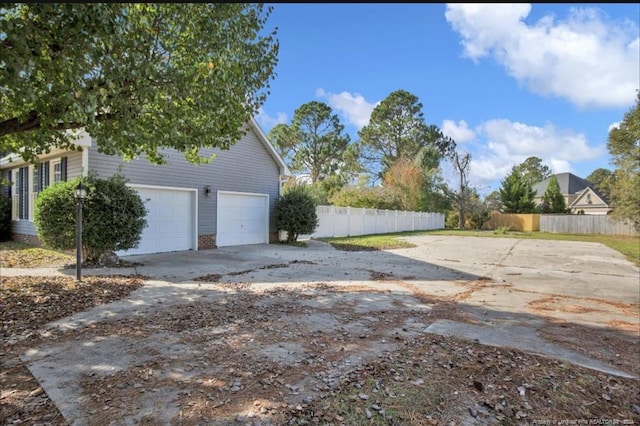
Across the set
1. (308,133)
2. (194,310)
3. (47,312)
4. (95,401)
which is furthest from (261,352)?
(308,133)

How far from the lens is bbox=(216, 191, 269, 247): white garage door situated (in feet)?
43.5

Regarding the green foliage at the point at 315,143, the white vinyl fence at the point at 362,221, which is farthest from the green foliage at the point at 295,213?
the green foliage at the point at 315,143

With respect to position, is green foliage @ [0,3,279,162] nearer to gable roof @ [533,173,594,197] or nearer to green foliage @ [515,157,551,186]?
gable roof @ [533,173,594,197]

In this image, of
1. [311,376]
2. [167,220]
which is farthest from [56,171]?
[311,376]

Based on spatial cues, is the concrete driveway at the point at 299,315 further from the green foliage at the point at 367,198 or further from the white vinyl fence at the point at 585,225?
the white vinyl fence at the point at 585,225

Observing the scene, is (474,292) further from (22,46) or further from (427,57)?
(22,46)

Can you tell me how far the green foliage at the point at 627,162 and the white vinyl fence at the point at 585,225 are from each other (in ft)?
13.9

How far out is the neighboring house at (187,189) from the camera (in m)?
10.5

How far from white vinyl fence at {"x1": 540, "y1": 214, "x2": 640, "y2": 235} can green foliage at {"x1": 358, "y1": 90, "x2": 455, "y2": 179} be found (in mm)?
11460

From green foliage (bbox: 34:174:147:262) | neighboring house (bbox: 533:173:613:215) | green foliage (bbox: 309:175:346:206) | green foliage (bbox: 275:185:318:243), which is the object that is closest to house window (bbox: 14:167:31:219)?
green foliage (bbox: 34:174:147:262)

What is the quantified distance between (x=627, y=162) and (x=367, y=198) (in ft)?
54.0

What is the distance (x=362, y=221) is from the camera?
22.2 m

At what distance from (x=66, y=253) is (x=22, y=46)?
8.13 metres

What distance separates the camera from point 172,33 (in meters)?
5.76
